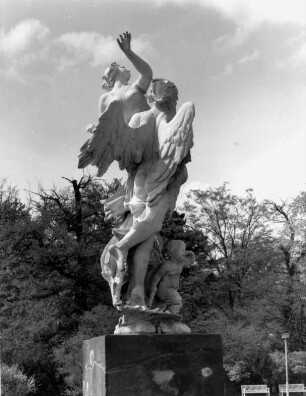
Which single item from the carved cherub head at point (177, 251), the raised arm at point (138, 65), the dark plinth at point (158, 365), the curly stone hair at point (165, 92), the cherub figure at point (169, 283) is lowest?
the dark plinth at point (158, 365)

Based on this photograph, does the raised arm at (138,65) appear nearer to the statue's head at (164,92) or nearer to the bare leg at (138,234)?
the statue's head at (164,92)

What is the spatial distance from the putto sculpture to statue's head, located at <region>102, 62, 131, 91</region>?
1.72 ft

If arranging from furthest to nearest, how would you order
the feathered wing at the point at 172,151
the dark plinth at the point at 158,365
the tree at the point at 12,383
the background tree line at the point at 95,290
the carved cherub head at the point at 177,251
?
the background tree line at the point at 95,290
the tree at the point at 12,383
the carved cherub head at the point at 177,251
the feathered wing at the point at 172,151
the dark plinth at the point at 158,365

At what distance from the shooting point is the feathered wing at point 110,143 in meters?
6.32

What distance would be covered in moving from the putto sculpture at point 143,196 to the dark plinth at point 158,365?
26 cm

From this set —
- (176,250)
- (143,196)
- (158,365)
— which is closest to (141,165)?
(143,196)

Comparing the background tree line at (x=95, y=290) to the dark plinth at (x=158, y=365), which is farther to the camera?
the background tree line at (x=95, y=290)

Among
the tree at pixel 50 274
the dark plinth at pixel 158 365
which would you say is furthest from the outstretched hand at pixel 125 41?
the tree at pixel 50 274


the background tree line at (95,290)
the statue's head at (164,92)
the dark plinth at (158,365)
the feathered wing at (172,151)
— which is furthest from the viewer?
the background tree line at (95,290)

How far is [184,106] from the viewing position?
6.47 m

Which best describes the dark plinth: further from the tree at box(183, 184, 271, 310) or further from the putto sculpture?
the tree at box(183, 184, 271, 310)

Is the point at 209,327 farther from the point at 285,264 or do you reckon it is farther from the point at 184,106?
the point at 184,106

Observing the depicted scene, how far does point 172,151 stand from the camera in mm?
6418

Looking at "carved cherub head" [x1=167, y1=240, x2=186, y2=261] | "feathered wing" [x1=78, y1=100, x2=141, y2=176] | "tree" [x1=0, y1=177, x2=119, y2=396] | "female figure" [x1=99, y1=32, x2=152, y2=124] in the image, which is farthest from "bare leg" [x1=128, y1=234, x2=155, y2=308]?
"tree" [x1=0, y1=177, x2=119, y2=396]
